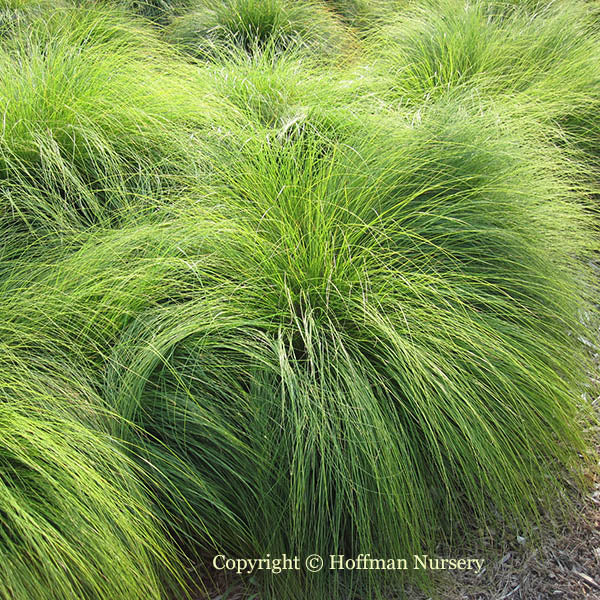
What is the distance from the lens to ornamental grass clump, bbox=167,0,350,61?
458 cm

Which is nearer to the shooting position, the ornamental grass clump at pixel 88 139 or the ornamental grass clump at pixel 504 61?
the ornamental grass clump at pixel 88 139

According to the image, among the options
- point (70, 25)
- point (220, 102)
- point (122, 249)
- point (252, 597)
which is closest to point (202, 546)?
point (252, 597)

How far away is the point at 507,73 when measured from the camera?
3764 mm

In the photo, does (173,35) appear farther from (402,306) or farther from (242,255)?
(402,306)

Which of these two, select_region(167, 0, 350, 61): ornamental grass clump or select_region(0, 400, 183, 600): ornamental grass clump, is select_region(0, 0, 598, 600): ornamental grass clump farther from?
select_region(167, 0, 350, 61): ornamental grass clump

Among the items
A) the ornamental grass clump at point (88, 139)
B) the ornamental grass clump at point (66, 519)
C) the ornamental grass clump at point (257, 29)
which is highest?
the ornamental grass clump at point (257, 29)

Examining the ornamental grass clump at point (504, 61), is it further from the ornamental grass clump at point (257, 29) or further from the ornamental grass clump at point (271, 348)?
the ornamental grass clump at point (271, 348)

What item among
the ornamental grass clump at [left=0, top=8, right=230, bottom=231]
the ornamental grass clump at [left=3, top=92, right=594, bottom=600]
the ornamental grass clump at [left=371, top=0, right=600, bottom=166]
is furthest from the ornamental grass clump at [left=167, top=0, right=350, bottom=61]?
the ornamental grass clump at [left=3, top=92, right=594, bottom=600]

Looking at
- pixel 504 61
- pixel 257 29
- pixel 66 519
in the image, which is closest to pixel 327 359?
pixel 66 519

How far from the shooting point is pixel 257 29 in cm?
459

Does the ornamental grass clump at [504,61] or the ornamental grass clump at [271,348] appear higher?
the ornamental grass clump at [504,61]

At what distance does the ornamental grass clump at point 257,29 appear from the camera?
458cm

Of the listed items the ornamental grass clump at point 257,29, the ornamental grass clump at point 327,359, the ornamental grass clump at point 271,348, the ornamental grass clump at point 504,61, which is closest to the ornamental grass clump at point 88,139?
the ornamental grass clump at point 271,348

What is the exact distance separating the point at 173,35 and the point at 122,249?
3.32 metres
